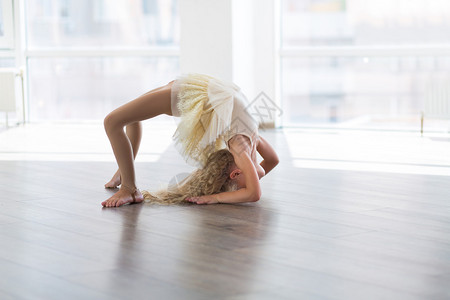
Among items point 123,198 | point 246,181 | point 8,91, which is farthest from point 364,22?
point 123,198

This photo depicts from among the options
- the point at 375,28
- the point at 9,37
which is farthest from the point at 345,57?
the point at 9,37

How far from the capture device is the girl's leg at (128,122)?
9.73 ft

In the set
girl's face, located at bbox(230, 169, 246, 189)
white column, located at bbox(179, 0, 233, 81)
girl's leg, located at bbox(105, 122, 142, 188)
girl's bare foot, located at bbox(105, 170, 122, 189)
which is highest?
white column, located at bbox(179, 0, 233, 81)

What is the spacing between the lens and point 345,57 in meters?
6.80

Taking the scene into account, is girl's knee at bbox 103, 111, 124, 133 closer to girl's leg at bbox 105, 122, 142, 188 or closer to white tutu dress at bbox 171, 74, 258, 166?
white tutu dress at bbox 171, 74, 258, 166

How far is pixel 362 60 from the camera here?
22.2 ft

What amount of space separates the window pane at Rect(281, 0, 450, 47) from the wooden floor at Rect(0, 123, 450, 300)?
2908 mm

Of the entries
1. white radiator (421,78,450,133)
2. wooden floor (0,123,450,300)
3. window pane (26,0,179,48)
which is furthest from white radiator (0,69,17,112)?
white radiator (421,78,450,133)

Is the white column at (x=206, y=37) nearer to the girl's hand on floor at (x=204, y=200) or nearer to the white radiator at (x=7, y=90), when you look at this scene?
the white radiator at (x=7, y=90)

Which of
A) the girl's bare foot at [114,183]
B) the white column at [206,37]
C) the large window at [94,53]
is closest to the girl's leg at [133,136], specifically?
the girl's bare foot at [114,183]

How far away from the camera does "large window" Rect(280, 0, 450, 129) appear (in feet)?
21.4

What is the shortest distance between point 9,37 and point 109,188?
487cm

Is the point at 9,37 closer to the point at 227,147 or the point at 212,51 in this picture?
the point at 212,51

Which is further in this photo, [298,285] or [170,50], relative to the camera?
[170,50]
